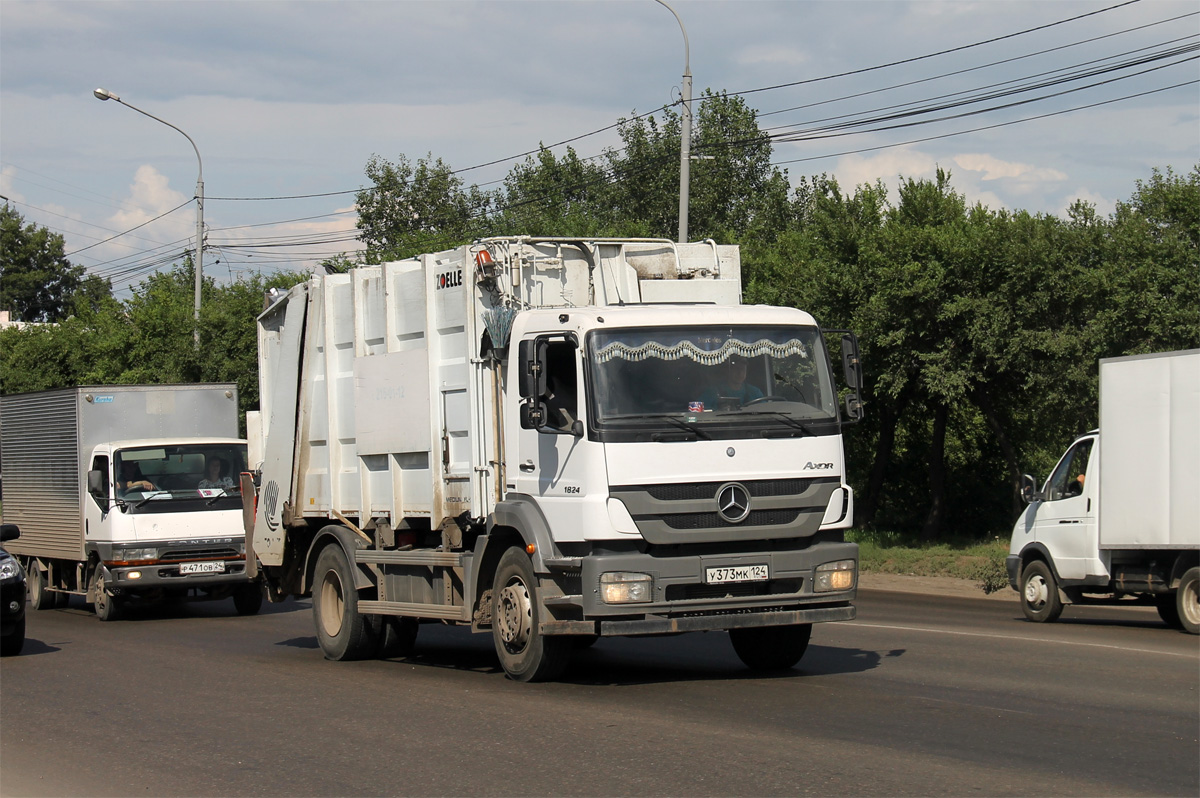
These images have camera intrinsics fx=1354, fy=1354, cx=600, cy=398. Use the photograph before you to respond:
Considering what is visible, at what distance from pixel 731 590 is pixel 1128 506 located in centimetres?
685

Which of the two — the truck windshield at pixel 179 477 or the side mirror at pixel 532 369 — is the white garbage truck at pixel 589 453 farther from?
the truck windshield at pixel 179 477

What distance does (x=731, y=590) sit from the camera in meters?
9.73

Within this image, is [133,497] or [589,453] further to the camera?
[133,497]

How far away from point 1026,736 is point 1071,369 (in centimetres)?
1698

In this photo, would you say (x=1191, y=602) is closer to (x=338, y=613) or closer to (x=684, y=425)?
(x=684, y=425)

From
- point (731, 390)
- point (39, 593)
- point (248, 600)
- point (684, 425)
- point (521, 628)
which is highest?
point (731, 390)

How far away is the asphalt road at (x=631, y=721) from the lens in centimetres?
696

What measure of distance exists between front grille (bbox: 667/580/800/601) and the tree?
4021 inches

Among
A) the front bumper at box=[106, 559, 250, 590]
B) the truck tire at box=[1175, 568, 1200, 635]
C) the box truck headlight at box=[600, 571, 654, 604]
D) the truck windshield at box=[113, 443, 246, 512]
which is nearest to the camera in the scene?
the box truck headlight at box=[600, 571, 654, 604]

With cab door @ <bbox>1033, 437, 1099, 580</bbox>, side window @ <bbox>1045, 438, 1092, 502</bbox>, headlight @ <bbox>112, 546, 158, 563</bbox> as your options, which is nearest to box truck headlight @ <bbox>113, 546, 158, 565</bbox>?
headlight @ <bbox>112, 546, 158, 563</bbox>

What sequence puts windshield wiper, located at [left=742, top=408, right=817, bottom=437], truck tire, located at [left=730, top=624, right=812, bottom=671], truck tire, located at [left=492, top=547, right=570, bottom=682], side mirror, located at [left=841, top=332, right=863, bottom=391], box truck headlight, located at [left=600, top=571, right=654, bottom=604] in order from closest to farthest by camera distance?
box truck headlight, located at [left=600, top=571, right=654, bottom=604], windshield wiper, located at [left=742, top=408, right=817, bottom=437], truck tire, located at [left=492, top=547, right=570, bottom=682], side mirror, located at [left=841, top=332, right=863, bottom=391], truck tire, located at [left=730, top=624, right=812, bottom=671]

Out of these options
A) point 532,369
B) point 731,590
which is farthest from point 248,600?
point 731,590

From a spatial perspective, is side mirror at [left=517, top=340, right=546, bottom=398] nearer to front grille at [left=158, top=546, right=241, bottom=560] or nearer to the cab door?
the cab door

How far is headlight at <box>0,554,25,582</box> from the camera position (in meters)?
13.5
